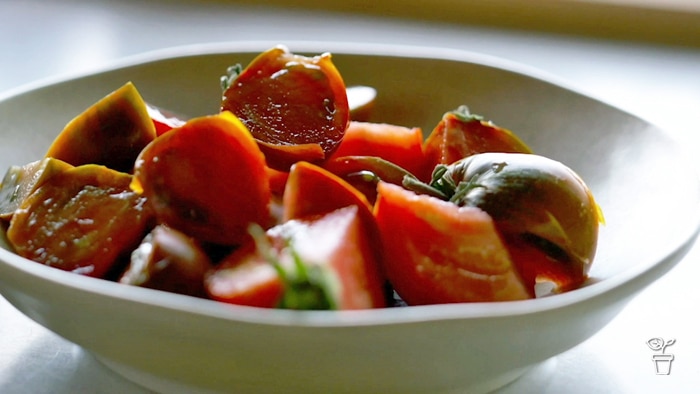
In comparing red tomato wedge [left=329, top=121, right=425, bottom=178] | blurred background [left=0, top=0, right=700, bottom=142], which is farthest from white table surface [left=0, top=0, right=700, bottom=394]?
red tomato wedge [left=329, top=121, right=425, bottom=178]

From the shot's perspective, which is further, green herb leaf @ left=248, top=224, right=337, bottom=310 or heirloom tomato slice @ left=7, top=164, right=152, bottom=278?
heirloom tomato slice @ left=7, top=164, right=152, bottom=278

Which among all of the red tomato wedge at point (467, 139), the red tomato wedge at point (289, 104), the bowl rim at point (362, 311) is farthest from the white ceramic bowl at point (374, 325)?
the red tomato wedge at point (289, 104)

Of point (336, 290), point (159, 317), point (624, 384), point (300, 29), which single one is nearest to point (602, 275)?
point (624, 384)

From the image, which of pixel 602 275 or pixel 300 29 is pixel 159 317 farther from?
pixel 300 29

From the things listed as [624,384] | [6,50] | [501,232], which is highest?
[6,50]

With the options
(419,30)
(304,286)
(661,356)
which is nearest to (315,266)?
(304,286)

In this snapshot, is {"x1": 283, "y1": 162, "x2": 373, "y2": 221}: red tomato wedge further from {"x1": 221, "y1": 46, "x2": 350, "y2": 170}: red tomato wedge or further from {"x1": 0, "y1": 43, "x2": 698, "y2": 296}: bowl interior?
{"x1": 0, "y1": 43, "x2": 698, "y2": 296}: bowl interior
